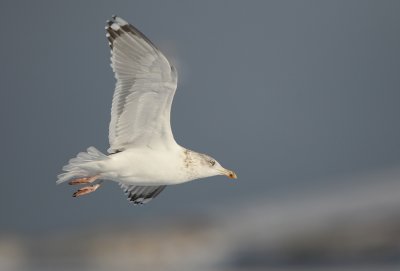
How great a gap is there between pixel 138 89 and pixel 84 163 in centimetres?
59

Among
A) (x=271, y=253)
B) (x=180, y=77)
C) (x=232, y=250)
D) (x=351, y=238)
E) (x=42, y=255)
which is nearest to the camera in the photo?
(x=180, y=77)

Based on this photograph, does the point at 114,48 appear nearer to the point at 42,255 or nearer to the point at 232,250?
the point at 232,250

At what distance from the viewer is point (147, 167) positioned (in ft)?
14.7

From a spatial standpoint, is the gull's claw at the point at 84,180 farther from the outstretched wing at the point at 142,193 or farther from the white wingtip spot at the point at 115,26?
the white wingtip spot at the point at 115,26

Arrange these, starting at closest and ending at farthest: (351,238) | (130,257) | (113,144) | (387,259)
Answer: (113,144), (387,259), (351,238), (130,257)

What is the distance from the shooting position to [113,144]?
15.3 feet

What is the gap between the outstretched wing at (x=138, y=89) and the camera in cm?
423

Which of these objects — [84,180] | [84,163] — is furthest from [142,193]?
[84,163]

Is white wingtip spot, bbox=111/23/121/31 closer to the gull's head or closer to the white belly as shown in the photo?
the white belly

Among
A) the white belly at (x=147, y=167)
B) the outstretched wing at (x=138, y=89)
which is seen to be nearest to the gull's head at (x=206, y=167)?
A: the white belly at (x=147, y=167)

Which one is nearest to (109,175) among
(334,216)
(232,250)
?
(334,216)

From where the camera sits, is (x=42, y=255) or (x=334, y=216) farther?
(x=42, y=255)

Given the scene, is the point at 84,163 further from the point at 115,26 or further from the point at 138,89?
the point at 115,26

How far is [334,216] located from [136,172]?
3118 mm
